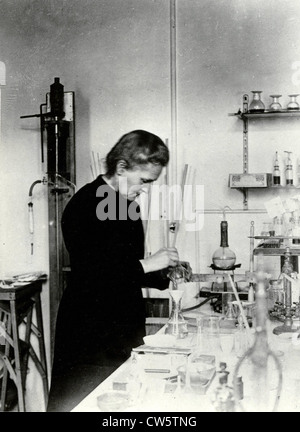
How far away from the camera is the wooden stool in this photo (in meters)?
3.61

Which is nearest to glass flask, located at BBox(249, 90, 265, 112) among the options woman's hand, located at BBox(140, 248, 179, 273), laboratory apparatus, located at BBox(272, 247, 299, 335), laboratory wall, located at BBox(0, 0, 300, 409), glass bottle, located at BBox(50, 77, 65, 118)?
laboratory wall, located at BBox(0, 0, 300, 409)

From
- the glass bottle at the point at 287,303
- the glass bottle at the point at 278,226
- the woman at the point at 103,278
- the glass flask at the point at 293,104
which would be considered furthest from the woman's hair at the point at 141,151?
the glass flask at the point at 293,104

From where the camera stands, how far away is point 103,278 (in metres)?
2.38

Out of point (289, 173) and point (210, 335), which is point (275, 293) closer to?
point (210, 335)

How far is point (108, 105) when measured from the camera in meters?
4.18

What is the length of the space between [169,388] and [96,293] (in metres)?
0.75

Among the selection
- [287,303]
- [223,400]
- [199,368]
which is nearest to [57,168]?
[287,303]

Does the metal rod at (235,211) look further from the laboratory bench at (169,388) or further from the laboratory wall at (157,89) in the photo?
the laboratory bench at (169,388)

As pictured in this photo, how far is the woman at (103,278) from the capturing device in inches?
93.6

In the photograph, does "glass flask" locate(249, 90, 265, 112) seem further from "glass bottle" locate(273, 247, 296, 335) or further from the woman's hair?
the woman's hair

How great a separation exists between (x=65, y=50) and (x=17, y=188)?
1.16m

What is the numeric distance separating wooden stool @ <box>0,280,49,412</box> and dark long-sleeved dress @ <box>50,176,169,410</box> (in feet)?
4.20

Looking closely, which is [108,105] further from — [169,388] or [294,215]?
[169,388]

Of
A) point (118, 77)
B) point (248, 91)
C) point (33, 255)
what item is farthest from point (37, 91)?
point (248, 91)
